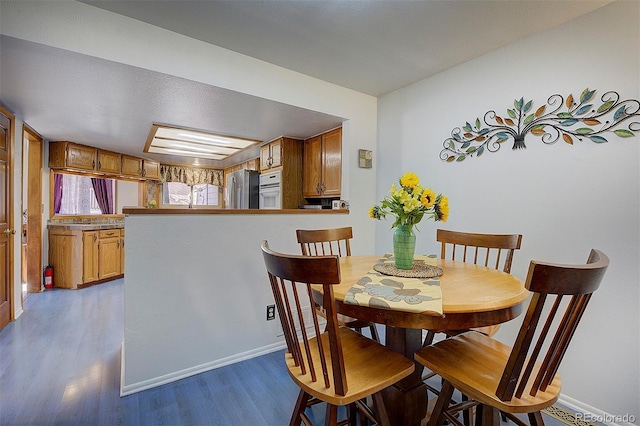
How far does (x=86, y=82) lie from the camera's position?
201 cm

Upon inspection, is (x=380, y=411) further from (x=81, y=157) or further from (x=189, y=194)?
(x=189, y=194)

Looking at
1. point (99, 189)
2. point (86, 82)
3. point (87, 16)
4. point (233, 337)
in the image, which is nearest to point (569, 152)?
point (233, 337)

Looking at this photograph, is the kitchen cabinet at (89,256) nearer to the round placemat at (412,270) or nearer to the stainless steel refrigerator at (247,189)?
the stainless steel refrigerator at (247,189)

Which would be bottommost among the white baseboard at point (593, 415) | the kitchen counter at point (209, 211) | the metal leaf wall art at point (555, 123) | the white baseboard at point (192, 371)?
the white baseboard at point (593, 415)

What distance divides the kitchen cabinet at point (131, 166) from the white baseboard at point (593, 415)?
595cm

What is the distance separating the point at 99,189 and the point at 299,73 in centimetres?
446

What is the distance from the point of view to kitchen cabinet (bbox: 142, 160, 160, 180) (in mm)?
5175

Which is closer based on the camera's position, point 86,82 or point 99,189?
point 86,82

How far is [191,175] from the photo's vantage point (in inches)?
241

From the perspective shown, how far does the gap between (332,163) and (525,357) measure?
8.16ft

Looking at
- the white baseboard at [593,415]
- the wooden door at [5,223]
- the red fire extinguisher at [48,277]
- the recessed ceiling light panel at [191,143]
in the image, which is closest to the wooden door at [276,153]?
the recessed ceiling light panel at [191,143]

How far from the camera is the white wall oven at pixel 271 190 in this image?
354 cm

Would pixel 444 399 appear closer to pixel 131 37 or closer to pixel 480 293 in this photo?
pixel 480 293

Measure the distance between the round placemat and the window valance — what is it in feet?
17.8
